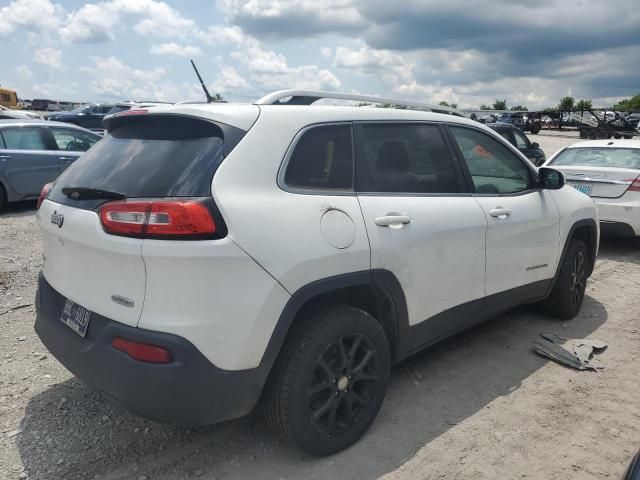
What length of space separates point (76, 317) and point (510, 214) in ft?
9.45

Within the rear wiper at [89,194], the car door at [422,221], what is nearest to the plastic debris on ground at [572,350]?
the car door at [422,221]

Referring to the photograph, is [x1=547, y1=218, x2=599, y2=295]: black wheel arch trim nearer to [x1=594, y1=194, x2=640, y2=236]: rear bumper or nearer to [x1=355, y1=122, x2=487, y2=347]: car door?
[x1=355, y1=122, x2=487, y2=347]: car door

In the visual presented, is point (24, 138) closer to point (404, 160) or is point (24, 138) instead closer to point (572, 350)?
point (404, 160)

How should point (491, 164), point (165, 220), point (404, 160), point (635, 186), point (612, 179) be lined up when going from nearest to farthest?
point (165, 220) < point (404, 160) < point (491, 164) < point (635, 186) < point (612, 179)

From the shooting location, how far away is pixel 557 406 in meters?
3.41

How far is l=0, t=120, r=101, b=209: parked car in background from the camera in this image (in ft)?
29.6

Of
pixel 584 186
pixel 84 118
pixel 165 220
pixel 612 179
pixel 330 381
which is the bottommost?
pixel 330 381

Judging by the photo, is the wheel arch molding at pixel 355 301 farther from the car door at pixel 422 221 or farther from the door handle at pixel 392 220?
the door handle at pixel 392 220

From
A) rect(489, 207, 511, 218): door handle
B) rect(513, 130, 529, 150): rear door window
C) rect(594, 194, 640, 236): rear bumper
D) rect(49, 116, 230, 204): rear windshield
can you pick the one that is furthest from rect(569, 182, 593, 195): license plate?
rect(49, 116, 230, 204): rear windshield

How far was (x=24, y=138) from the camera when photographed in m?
9.37

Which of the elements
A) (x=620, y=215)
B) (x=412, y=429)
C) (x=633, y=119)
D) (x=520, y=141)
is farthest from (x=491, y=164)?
(x=633, y=119)

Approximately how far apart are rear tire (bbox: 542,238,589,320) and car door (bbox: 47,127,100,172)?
8.16 meters

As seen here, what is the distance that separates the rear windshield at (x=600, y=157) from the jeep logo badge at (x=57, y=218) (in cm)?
705

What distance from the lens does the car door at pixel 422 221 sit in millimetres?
2947
